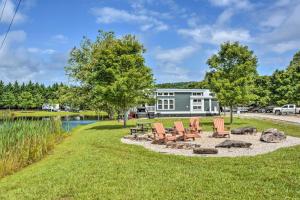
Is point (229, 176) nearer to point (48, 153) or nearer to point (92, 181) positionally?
point (92, 181)

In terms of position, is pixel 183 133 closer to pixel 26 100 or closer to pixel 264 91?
pixel 264 91

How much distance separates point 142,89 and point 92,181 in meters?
17.5

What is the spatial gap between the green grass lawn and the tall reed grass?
4.47ft

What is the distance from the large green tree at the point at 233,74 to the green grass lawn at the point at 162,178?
15.5 m

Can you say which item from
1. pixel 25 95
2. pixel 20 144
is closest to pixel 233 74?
pixel 20 144

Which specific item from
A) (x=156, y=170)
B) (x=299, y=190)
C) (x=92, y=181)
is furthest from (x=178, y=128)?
(x=299, y=190)

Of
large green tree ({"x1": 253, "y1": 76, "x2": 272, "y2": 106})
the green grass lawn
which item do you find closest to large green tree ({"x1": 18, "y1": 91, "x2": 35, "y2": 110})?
large green tree ({"x1": 253, "y1": 76, "x2": 272, "y2": 106})

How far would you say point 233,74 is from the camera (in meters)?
27.0

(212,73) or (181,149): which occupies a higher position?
(212,73)

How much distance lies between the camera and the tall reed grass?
10986mm

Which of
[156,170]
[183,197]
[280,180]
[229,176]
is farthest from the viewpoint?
[156,170]

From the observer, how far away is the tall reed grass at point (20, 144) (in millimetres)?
10986

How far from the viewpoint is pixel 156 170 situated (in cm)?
866

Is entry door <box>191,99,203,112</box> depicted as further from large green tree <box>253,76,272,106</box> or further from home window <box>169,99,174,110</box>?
large green tree <box>253,76,272,106</box>
